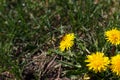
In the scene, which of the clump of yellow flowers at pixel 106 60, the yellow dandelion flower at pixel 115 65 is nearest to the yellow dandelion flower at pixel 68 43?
the clump of yellow flowers at pixel 106 60

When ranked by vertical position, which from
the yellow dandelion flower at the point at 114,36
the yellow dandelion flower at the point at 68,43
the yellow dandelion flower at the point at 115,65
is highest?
the yellow dandelion flower at the point at 114,36

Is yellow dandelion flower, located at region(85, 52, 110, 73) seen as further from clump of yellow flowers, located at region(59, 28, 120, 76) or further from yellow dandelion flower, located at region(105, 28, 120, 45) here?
yellow dandelion flower, located at region(105, 28, 120, 45)

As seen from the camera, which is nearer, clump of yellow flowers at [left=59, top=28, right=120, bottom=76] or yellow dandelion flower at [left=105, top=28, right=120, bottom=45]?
clump of yellow flowers at [left=59, top=28, right=120, bottom=76]

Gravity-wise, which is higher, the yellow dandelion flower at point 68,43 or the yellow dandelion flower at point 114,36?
the yellow dandelion flower at point 114,36

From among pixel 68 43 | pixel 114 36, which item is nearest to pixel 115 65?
pixel 114 36

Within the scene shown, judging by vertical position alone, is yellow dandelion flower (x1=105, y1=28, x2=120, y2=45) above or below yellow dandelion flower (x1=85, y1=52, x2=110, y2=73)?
above

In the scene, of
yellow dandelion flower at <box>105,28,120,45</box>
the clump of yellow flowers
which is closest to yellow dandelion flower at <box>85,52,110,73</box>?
the clump of yellow flowers

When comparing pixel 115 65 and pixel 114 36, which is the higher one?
pixel 114 36

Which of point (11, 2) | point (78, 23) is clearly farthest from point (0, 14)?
point (78, 23)

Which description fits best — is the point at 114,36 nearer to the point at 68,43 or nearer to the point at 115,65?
the point at 115,65

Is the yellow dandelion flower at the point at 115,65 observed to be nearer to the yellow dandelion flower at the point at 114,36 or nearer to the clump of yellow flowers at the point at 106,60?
the clump of yellow flowers at the point at 106,60

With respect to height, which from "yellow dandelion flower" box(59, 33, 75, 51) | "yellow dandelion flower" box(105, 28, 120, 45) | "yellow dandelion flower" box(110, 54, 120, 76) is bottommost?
"yellow dandelion flower" box(110, 54, 120, 76)
